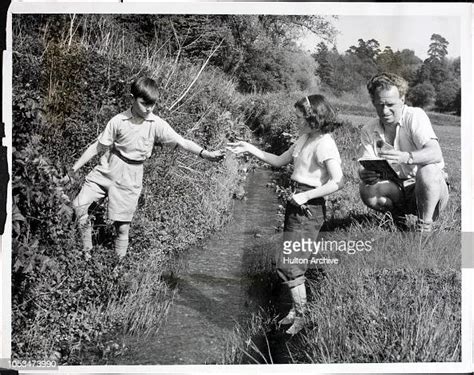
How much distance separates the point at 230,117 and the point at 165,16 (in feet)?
2.53

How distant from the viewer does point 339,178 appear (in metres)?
4.02

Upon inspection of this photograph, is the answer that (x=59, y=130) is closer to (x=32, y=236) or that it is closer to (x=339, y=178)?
(x=32, y=236)

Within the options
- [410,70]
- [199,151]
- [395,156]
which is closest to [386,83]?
[410,70]

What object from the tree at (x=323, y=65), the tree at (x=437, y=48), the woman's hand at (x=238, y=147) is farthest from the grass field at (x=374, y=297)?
the woman's hand at (x=238, y=147)

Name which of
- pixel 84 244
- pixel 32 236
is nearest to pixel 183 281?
pixel 84 244

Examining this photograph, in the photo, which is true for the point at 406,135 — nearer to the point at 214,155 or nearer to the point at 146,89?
the point at 214,155

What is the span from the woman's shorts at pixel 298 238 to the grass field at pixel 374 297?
8 centimetres

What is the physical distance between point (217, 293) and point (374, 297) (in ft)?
3.33

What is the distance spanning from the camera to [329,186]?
13.2ft

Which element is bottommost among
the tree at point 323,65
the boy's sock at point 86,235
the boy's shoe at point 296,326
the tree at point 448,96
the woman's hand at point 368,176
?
the boy's shoe at point 296,326

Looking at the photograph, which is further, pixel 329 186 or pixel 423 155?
pixel 423 155

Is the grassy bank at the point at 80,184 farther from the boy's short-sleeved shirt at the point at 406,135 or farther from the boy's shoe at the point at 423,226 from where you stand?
the boy's shoe at the point at 423,226

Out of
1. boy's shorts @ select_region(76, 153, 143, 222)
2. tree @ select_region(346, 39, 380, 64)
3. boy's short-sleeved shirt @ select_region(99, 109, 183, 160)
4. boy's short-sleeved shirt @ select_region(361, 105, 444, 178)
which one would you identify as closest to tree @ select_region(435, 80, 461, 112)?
boy's short-sleeved shirt @ select_region(361, 105, 444, 178)

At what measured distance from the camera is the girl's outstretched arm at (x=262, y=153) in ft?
13.4
